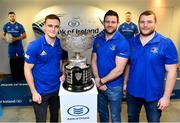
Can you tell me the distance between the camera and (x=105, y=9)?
5055mm

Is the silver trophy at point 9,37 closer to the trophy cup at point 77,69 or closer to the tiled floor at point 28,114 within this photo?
the tiled floor at point 28,114

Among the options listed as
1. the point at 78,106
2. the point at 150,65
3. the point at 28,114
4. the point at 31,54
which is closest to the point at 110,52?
the point at 150,65

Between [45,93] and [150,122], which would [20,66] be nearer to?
[45,93]

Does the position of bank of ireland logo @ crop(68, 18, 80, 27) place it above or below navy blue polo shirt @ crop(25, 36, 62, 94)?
above

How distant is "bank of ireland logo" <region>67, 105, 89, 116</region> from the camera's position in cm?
178

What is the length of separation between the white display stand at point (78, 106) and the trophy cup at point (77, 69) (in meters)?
0.05

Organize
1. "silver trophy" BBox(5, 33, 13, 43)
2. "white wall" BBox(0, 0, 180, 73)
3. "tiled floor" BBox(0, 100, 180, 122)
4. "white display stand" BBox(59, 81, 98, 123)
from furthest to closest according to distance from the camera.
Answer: "white wall" BBox(0, 0, 180, 73) → "silver trophy" BBox(5, 33, 13, 43) → "tiled floor" BBox(0, 100, 180, 122) → "white display stand" BBox(59, 81, 98, 123)

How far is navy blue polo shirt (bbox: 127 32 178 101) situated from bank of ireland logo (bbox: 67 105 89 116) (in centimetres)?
44

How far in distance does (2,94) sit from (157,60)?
8.15ft

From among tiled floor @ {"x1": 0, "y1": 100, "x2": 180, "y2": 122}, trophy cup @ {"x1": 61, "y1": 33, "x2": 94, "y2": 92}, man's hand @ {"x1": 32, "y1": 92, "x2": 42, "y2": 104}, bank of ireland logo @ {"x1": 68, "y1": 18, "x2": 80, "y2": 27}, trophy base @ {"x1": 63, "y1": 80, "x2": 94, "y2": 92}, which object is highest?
bank of ireland logo @ {"x1": 68, "y1": 18, "x2": 80, "y2": 27}

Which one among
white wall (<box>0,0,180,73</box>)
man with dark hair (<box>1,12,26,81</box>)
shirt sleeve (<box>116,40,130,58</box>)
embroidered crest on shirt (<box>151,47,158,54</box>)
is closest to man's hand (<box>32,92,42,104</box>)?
shirt sleeve (<box>116,40,130,58</box>)

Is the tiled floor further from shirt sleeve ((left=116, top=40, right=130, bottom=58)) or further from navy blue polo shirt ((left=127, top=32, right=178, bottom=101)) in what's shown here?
shirt sleeve ((left=116, top=40, right=130, bottom=58))

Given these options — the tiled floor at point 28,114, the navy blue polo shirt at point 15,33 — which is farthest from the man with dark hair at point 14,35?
the tiled floor at point 28,114

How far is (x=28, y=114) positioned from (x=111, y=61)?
5.70 ft
